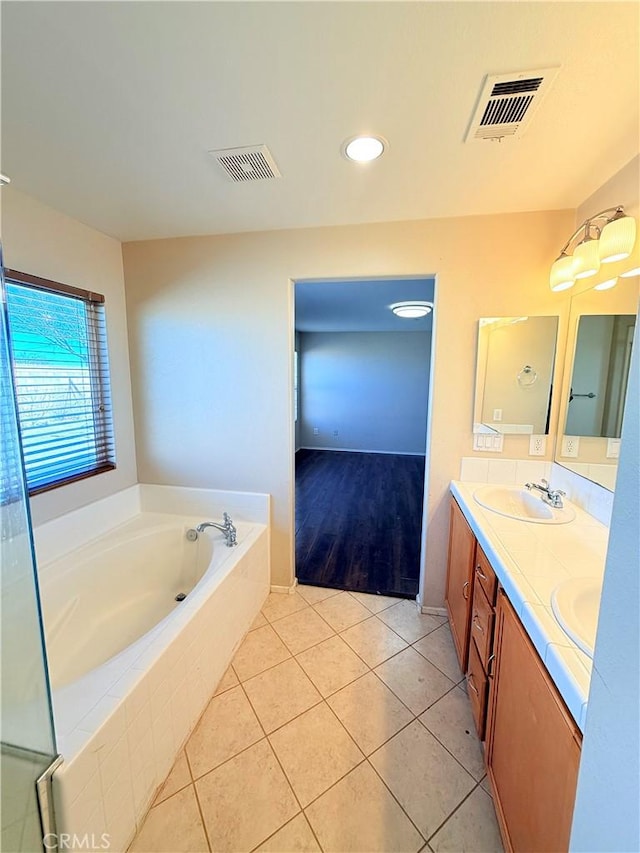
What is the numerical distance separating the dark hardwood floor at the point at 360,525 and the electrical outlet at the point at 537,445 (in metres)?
1.27

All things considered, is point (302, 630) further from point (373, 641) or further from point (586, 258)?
point (586, 258)

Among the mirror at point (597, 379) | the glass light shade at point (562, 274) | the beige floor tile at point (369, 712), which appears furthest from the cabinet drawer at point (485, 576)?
the glass light shade at point (562, 274)

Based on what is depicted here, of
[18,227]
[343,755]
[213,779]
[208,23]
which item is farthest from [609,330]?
[18,227]

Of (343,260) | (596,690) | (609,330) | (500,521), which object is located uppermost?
(343,260)

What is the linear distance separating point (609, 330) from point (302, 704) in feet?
7.53

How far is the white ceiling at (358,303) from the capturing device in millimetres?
Result: 3293

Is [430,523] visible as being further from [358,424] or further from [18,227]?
[358,424]

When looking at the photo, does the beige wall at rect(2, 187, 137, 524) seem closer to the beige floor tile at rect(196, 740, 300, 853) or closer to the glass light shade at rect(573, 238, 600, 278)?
the beige floor tile at rect(196, 740, 300, 853)

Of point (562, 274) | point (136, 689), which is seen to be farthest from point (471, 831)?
point (562, 274)

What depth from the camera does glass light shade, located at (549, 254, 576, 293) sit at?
1640mm

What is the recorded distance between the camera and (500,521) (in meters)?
1.50

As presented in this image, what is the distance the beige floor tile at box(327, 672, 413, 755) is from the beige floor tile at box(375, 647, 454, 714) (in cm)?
5

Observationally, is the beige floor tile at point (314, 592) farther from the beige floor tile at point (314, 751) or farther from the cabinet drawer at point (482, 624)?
the cabinet drawer at point (482, 624)
